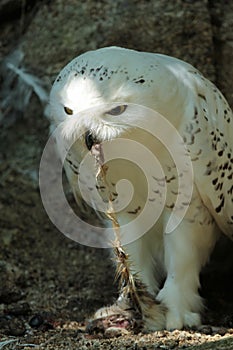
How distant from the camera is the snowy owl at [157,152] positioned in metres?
3.76

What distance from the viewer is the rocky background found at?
4.77 m

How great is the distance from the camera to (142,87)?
381 centimetres

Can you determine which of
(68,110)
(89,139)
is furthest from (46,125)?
(89,139)

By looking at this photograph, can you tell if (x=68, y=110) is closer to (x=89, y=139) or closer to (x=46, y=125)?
(x=89, y=139)

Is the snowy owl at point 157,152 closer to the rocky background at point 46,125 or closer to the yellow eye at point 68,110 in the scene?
the yellow eye at point 68,110

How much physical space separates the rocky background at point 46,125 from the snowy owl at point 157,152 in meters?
0.35

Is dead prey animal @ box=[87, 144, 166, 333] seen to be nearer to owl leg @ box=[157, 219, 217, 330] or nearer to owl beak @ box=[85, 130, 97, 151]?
owl leg @ box=[157, 219, 217, 330]

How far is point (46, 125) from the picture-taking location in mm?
5871

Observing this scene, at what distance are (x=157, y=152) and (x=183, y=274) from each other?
2.31ft

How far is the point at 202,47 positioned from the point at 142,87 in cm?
175

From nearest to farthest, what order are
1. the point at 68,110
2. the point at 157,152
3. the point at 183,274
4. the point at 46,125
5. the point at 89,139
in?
the point at 89,139
the point at 68,110
the point at 157,152
the point at 183,274
the point at 46,125

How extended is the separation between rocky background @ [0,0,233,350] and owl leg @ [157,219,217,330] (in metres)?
0.22

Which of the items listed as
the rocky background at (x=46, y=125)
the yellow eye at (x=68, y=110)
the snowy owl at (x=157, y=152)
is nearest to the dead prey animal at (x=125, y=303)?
the snowy owl at (x=157, y=152)

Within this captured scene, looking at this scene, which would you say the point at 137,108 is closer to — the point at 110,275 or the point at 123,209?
the point at 123,209
